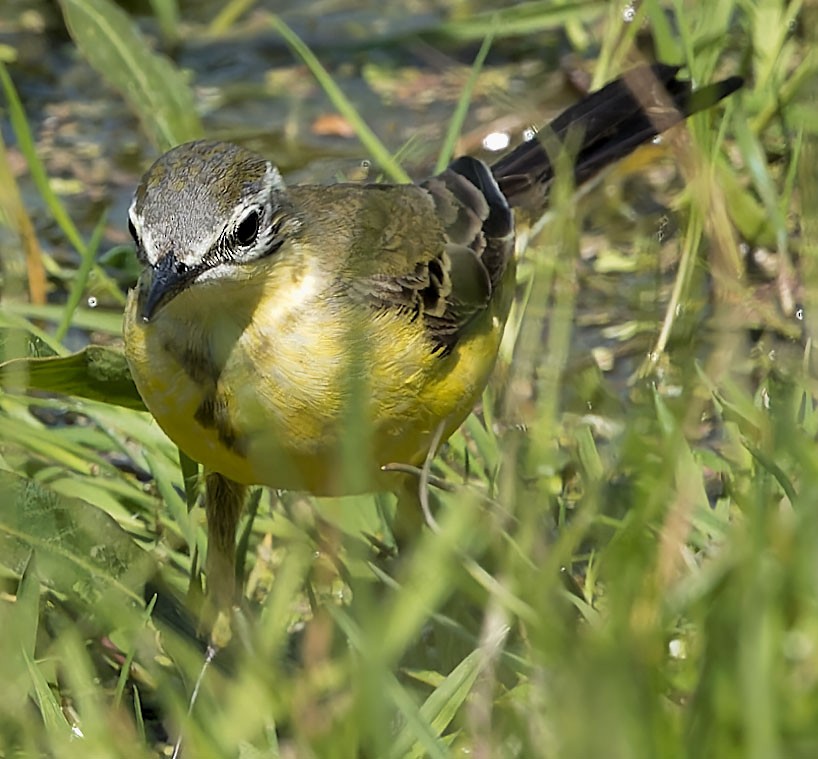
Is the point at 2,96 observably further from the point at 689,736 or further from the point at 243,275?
the point at 689,736

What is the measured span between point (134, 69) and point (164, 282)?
2.54m

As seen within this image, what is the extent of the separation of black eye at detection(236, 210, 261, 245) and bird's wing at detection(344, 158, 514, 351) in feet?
1.23

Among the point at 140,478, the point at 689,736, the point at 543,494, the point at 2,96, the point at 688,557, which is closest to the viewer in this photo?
the point at 689,736

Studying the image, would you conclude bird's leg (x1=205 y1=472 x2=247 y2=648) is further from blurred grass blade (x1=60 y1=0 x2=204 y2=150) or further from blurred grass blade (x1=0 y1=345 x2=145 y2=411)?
blurred grass blade (x1=60 y1=0 x2=204 y2=150)

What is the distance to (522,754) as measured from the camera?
304cm

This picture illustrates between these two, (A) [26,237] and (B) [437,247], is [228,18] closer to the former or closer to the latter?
(A) [26,237]

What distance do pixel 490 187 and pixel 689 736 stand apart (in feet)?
10.8

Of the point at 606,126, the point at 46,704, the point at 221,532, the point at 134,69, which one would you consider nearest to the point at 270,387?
the point at 221,532

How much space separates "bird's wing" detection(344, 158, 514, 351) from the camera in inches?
196

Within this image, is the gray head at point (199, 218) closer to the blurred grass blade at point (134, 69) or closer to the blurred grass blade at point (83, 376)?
the blurred grass blade at point (83, 376)

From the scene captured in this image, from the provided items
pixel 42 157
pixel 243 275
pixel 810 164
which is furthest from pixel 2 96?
pixel 810 164

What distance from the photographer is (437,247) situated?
5.42m

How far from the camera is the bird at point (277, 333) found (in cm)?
429

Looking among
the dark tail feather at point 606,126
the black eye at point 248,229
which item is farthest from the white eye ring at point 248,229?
the dark tail feather at point 606,126
